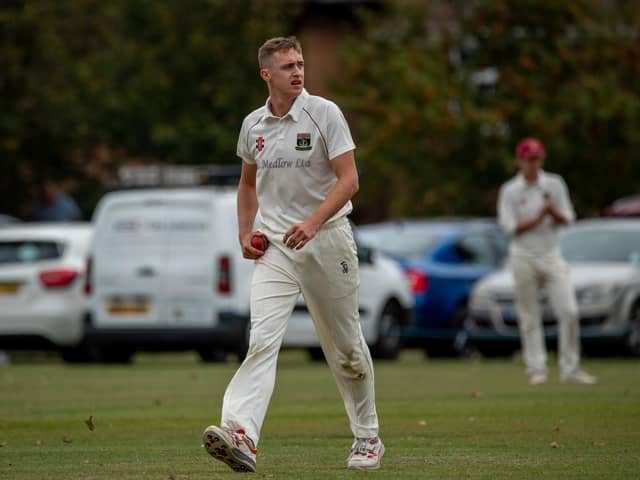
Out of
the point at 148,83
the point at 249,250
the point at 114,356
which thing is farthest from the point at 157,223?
the point at 148,83

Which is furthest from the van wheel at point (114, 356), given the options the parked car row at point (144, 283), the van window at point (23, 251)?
the van window at point (23, 251)

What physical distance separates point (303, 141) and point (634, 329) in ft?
45.3

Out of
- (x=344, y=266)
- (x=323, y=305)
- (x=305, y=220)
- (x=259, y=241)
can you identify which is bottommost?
(x=323, y=305)

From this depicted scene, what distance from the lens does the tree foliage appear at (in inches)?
1326

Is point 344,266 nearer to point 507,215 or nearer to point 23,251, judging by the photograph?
point 507,215

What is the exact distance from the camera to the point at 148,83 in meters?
35.3

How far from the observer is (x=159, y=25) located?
116 feet

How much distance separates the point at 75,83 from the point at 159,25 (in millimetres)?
2199

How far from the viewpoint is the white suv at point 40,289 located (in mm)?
21656

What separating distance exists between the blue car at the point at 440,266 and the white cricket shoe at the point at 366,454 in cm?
1370

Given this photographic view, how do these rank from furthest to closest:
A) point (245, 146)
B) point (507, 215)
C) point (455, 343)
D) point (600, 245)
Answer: point (455, 343) < point (600, 245) < point (507, 215) < point (245, 146)

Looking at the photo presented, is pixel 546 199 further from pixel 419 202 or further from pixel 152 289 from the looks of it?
pixel 419 202

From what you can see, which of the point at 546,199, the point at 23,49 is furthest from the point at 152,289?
the point at 23,49

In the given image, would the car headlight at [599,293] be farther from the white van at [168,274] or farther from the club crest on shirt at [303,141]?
the club crest on shirt at [303,141]
